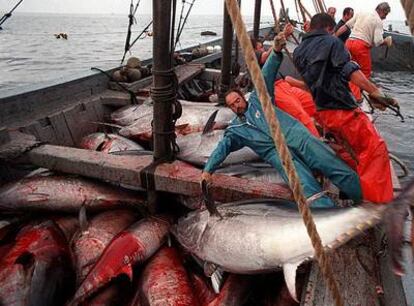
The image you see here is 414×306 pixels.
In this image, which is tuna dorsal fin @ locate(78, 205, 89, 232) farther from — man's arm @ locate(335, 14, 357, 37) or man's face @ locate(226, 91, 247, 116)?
man's arm @ locate(335, 14, 357, 37)

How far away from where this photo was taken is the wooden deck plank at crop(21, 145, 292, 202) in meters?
3.62

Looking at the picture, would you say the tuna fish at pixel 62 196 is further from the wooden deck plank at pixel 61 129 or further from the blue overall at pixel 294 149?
the wooden deck plank at pixel 61 129

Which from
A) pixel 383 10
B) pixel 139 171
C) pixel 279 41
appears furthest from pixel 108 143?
pixel 383 10

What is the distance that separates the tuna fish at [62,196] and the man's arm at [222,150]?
→ 119 centimetres

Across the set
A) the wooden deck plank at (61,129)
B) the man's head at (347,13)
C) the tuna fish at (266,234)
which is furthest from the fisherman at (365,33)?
the tuna fish at (266,234)

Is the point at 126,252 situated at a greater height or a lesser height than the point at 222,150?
lesser

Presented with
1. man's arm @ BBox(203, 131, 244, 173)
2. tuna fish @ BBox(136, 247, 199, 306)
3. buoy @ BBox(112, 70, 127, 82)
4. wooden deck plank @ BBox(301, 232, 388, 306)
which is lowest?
tuna fish @ BBox(136, 247, 199, 306)

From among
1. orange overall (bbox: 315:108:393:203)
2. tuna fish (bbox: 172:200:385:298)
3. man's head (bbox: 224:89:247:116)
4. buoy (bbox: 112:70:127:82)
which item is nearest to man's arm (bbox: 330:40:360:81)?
orange overall (bbox: 315:108:393:203)

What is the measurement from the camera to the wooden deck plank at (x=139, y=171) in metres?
3.62

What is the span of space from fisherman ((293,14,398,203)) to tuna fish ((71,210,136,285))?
8.95ft

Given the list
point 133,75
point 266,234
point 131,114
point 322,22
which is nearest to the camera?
point 266,234

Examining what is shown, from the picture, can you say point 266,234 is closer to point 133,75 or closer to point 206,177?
point 206,177

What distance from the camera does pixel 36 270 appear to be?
3.39 m

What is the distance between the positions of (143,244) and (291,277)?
179 cm
